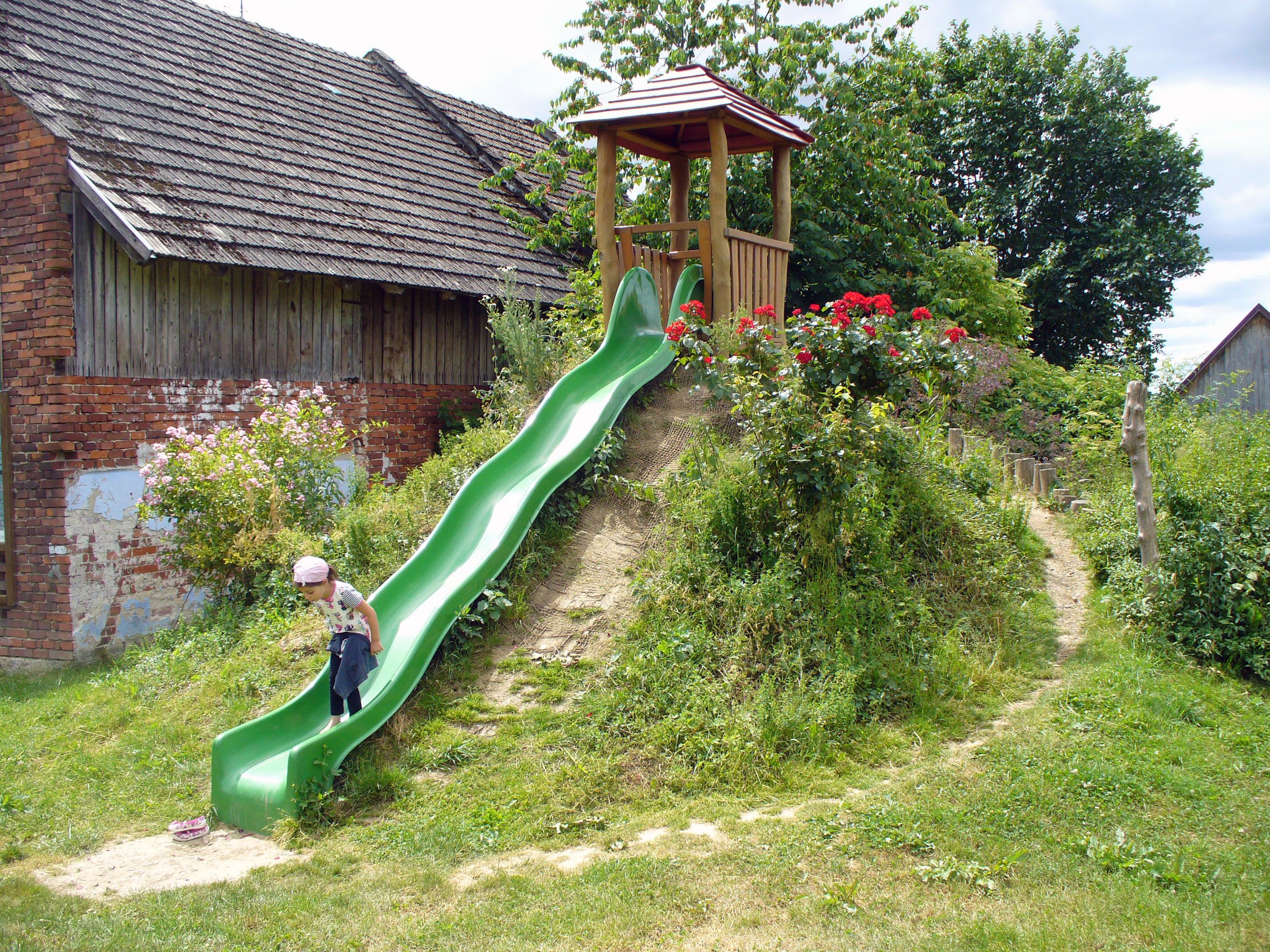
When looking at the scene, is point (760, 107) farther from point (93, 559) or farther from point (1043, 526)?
point (93, 559)

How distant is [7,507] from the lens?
9203mm

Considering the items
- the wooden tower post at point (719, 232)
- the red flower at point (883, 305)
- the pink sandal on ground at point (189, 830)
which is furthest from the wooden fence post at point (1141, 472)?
the pink sandal on ground at point (189, 830)

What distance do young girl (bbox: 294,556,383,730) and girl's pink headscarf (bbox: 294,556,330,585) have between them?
0.22 ft

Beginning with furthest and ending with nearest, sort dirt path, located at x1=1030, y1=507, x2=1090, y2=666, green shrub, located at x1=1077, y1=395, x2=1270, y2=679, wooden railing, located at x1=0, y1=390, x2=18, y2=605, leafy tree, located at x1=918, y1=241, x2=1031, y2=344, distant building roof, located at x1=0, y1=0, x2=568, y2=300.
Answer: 1. leafy tree, located at x1=918, y1=241, x2=1031, y2=344
2. distant building roof, located at x1=0, y1=0, x2=568, y2=300
3. wooden railing, located at x1=0, y1=390, x2=18, y2=605
4. dirt path, located at x1=1030, y1=507, x2=1090, y2=666
5. green shrub, located at x1=1077, y1=395, x2=1270, y2=679

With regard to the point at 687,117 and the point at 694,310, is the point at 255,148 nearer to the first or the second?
the point at 687,117

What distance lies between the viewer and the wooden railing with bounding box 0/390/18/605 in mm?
9203

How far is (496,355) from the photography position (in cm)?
1306

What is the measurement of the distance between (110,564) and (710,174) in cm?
676

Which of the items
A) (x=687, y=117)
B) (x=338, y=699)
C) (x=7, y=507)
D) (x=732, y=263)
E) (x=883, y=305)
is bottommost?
(x=338, y=699)

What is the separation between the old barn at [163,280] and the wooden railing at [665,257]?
2272mm

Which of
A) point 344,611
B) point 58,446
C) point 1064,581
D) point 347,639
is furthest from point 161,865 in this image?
point 1064,581

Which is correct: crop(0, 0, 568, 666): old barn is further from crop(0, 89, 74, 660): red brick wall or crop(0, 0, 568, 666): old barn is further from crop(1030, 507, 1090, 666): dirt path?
crop(1030, 507, 1090, 666): dirt path

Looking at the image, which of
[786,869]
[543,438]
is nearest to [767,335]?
[543,438]

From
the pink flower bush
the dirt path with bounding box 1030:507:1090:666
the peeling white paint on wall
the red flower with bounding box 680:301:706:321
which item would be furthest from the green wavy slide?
the dirt path with bounding box 1030:507:1090:666
